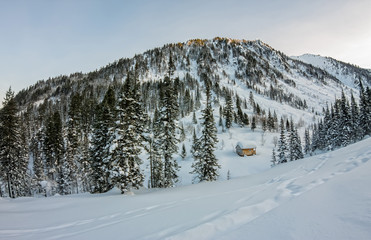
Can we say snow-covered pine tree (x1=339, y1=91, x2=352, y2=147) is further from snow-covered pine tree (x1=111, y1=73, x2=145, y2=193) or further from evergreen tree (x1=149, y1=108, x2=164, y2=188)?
snow-covered pine tree (x1=111, y1=73, x2=145, y2=193)

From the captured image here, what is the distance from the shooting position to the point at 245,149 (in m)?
72.7

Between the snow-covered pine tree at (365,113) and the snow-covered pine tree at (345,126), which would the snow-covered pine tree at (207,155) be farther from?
the snow-covered pine tree at (365,113)

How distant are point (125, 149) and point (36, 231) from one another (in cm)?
1089

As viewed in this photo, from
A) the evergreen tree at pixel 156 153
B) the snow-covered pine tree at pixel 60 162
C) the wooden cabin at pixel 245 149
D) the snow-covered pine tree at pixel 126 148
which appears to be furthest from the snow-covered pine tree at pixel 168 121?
the wooden cabin at pixel 245 149

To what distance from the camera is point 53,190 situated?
42.6m

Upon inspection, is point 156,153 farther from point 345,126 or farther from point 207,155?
point 345,126

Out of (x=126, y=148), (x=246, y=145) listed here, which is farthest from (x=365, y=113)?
(x=126, y=148)

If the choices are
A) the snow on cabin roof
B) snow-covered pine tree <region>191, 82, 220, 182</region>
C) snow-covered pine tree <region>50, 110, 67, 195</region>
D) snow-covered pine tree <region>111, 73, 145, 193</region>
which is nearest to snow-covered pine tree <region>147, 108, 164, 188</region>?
snow-covered pine tree <region>111, 73, 145, 193</region>

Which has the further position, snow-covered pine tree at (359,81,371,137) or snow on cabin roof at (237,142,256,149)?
snow on cabin roof at (237,142,256,149)

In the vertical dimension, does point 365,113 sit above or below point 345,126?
above

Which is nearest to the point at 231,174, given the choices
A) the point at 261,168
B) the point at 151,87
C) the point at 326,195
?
the point at 261,168

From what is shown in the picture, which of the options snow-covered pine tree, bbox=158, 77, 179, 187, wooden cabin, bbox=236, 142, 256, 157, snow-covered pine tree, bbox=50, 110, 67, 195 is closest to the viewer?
snow-covered pine tree, bbox=158, 77, 179, 187

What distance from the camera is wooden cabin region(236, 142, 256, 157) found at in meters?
72.3

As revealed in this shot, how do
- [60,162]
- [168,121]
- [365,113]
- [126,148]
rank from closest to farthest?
1. [126,148]
2. [168,121]
3. [365,113]
4. [60,162]
